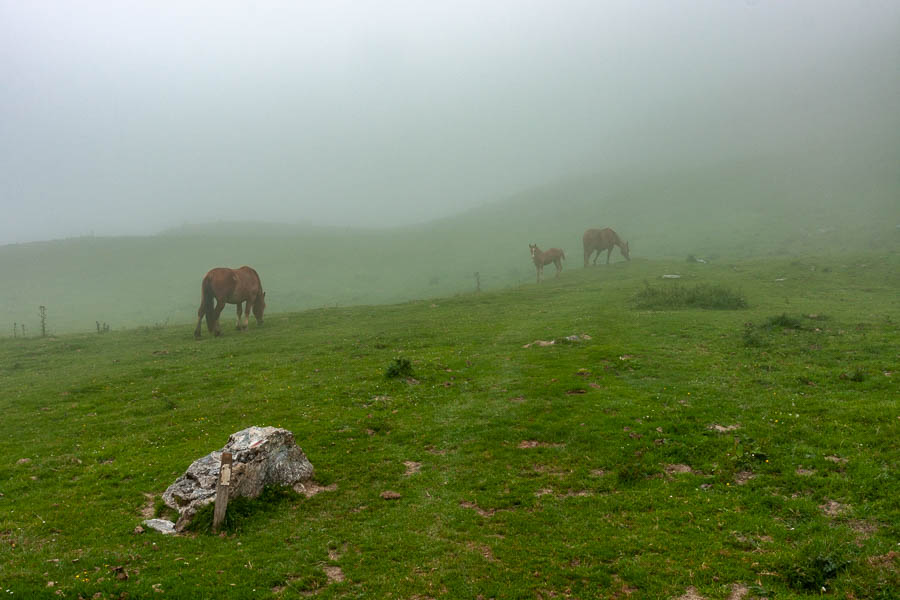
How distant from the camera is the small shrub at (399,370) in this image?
18.3 meters

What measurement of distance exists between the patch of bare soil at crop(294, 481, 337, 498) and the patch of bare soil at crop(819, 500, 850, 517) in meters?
9.43

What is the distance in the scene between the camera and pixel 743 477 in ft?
32.4

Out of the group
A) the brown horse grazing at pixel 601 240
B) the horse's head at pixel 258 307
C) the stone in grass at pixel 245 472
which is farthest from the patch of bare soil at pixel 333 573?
the brown horse grazing at pixel 601 240

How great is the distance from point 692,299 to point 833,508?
2286 cm

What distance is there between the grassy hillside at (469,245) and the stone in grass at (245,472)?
43.9 metres

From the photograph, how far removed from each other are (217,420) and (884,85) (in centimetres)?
16002

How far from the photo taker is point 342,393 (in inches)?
674

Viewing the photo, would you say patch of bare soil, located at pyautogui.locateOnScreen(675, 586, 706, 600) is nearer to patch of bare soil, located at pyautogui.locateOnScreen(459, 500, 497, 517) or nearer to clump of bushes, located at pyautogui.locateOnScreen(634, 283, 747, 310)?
patch of bare soil, located at pyautogui.locateOnScreen(459, 500, 497, 517)

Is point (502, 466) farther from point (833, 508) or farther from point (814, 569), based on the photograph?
point (833, 508)

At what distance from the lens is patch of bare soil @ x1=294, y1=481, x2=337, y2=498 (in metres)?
10.8

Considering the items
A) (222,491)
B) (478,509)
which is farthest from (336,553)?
(478,509)

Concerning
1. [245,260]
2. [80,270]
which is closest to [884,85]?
[245,260]

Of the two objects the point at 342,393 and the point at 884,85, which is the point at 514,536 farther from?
the point at 884,85

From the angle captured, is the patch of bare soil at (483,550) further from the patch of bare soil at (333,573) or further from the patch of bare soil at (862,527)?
the patch of bare soil at (862,527)
